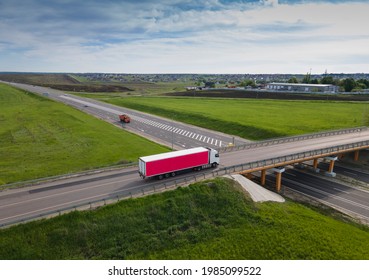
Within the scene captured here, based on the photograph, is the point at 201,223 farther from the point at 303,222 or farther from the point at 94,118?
the point at 94,118

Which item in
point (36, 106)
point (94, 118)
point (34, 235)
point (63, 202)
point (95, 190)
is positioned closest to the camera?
point (34, 235)

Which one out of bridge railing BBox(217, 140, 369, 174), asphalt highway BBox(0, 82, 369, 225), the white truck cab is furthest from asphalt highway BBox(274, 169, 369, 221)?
the white truck cab

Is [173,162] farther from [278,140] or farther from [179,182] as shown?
[278,140]

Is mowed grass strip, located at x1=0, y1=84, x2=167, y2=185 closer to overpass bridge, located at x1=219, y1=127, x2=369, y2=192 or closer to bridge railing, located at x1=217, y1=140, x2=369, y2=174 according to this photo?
overpass bridge, located at x1=219, y1=127, x2=369, y2=192

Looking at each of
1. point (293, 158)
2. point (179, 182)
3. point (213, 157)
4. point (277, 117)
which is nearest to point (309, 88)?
point (277, 117)

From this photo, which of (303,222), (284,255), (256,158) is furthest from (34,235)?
(256,158)

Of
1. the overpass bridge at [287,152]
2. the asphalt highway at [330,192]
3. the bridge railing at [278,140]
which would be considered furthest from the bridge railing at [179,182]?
the bridge railing at [278,140]
